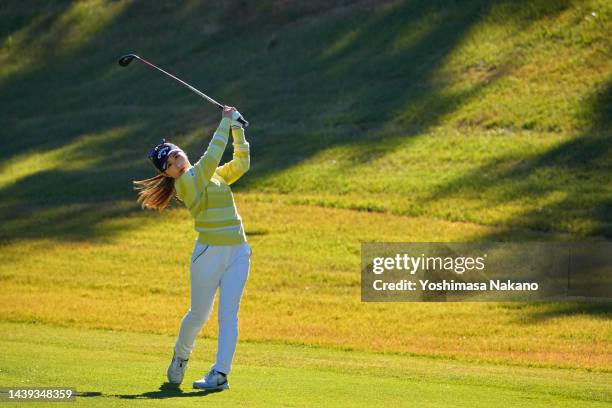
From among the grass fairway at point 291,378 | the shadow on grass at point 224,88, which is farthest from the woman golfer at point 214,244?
the shadow on grass at point 224,88

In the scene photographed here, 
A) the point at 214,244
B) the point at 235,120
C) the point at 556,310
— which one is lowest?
the point at 556,310

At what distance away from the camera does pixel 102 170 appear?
135 feet

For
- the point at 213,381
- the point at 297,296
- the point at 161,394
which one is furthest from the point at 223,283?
the point at 297,296

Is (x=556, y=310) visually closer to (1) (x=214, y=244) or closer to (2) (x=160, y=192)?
(1) (x=214, y=244)

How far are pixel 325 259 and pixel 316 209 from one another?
516 centimetres

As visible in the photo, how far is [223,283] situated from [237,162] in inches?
46.8

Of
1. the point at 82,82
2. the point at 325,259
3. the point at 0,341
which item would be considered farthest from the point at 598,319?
the point at 82,82

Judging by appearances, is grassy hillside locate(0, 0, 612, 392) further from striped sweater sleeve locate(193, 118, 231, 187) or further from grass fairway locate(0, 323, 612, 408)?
striped sweater sleeve locate(193, 118, 231, 187)

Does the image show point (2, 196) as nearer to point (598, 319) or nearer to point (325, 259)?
point (325, 259)

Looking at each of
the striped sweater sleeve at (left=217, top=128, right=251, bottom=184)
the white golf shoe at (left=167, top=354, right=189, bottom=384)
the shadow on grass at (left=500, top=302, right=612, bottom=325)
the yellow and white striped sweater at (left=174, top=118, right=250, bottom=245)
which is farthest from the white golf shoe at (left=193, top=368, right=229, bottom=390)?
the shadow on grass at (left=500, top=302, right=612, bottom=325)

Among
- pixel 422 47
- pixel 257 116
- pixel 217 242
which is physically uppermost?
pixel 422 47

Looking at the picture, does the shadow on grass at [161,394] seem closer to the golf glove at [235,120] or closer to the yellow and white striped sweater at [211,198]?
the yellow and white striped sweater at [211,198]

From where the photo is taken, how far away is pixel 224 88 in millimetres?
46938

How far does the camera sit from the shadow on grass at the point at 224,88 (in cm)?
3906
